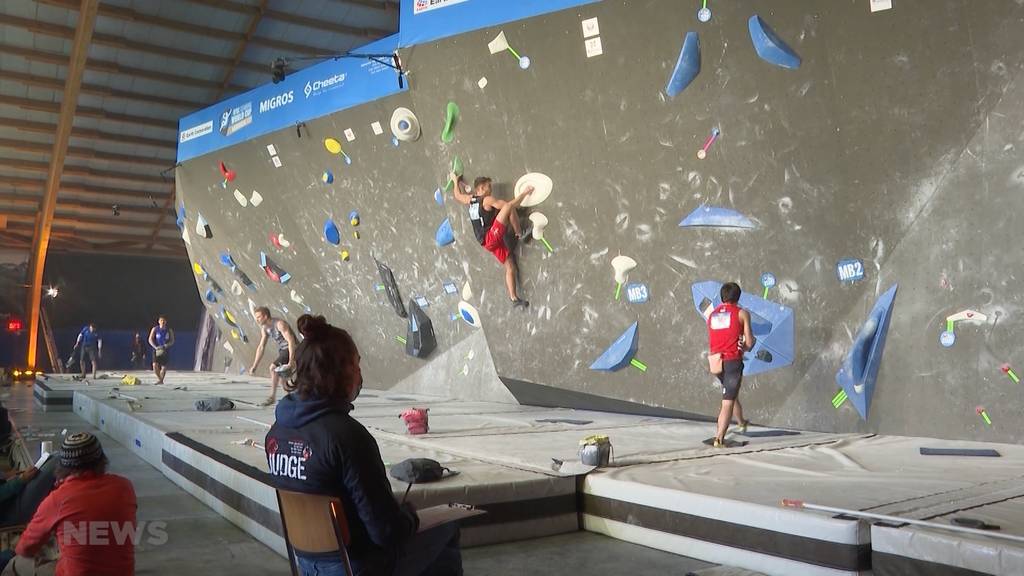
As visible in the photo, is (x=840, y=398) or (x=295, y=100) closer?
(x=840, y=398)

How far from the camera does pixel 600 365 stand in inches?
275

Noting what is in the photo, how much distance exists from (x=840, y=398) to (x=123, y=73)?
1645 cm

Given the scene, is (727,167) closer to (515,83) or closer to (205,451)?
(515,83)

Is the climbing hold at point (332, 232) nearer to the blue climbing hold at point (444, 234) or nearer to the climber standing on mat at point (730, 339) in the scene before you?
the blue climbing hold at point (444, 234)

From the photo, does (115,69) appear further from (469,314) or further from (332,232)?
(469,314)

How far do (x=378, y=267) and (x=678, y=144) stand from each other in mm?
5477

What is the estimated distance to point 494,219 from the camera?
707 centimetres

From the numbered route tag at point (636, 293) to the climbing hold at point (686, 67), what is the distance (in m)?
1.58

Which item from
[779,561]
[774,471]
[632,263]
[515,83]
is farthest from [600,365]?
[779,561]

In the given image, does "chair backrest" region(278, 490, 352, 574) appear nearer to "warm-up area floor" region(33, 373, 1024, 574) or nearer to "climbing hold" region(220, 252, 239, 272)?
"warm-up area floor" region(33, 373, 1024, 574)

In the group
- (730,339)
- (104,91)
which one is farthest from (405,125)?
(104,91)

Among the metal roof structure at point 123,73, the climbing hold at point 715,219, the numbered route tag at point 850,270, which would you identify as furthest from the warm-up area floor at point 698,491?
the metal roof structure at point 123,73

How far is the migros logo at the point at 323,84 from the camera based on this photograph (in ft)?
31.7

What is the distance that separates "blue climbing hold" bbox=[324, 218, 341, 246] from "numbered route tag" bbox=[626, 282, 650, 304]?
532cm
